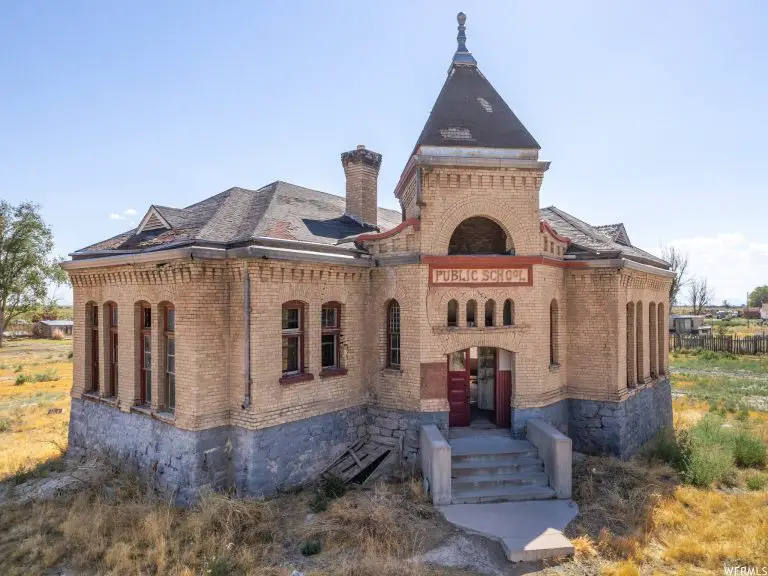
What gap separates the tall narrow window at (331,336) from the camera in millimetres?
11633

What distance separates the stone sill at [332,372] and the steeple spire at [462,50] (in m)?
9.52

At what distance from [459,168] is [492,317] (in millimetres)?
3882

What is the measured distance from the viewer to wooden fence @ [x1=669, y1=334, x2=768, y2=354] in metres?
35.4

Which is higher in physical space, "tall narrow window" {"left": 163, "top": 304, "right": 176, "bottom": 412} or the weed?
"tall narrow window" {"left": 163, "top": 304, "right": 176, "bottom": 412}

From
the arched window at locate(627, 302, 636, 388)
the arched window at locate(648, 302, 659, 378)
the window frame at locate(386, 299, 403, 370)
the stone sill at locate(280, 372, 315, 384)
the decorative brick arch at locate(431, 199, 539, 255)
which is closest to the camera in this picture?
the stone sill at locate(280, 372, 315, 384)

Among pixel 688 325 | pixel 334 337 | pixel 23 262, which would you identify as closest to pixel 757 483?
pixel 334 337

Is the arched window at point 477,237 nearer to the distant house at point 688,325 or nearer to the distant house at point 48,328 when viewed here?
the distant house at point 688,325

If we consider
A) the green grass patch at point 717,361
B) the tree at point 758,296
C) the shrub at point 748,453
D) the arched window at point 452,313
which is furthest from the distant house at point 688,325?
the tree at point 758,296

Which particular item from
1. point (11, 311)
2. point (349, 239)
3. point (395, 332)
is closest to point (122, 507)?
point (395, 332)

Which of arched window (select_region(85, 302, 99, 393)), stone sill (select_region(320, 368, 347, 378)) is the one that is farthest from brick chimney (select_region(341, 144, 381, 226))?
arched window (select_region(85, 302, 99, 393))

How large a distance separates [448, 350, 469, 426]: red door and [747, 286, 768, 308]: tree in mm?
137304

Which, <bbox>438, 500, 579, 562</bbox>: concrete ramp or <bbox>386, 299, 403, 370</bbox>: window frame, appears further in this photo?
<bbox>386, 299, 403, 370</bbox>: window frame

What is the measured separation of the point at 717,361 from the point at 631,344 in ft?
84.8

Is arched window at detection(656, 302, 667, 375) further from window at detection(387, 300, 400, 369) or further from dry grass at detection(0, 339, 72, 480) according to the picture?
dry grass at detection(0, 339, 72, 480)
